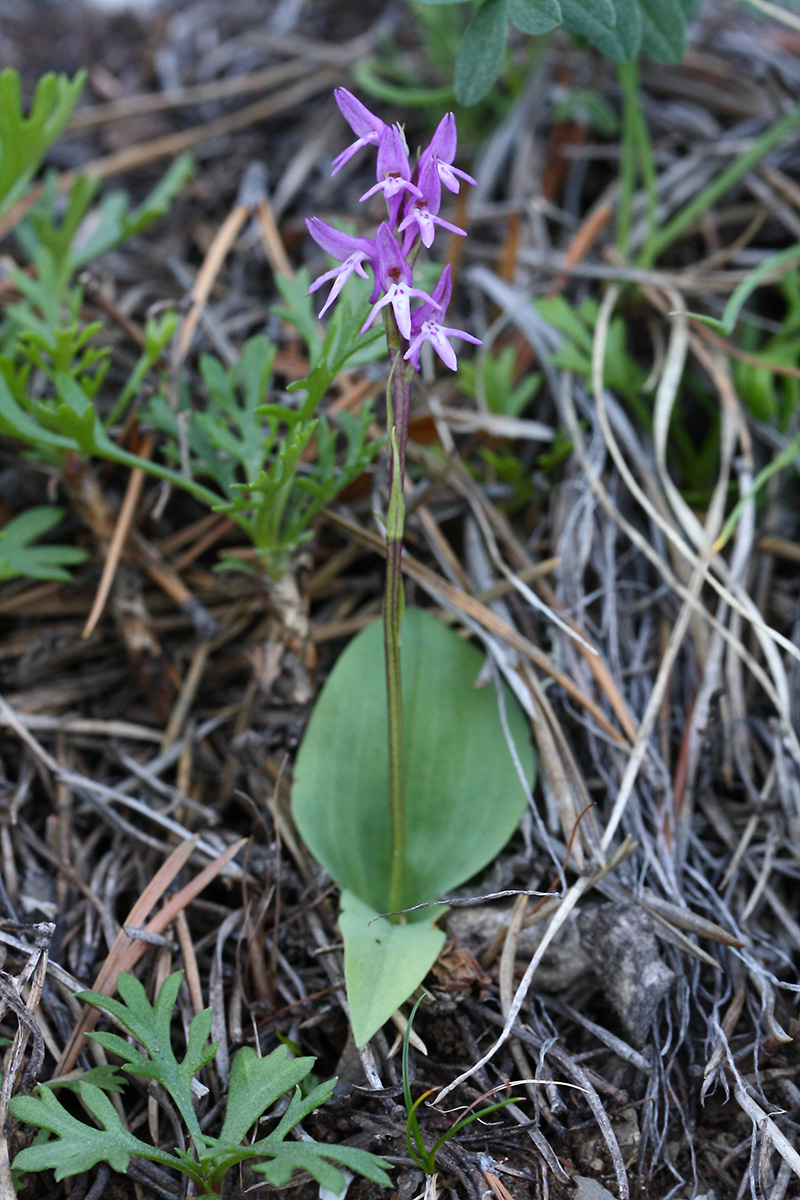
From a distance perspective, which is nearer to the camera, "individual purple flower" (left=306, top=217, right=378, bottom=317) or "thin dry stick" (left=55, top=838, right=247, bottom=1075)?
"individual purple flower" (left=306, top=217, right=378, bottom=317)

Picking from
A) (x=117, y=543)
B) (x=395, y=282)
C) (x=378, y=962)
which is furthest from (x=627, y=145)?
(x=378, y=962)

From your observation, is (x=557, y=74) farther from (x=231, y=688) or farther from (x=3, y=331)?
(x=231, y=688)

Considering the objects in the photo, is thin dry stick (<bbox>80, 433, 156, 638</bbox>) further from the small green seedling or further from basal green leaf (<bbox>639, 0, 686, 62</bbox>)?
basal green leaf (<bbox>639, 0, 686, 62</bbox>)

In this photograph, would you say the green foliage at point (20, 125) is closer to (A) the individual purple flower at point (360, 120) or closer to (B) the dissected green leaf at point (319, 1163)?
(A) the individual purple flower at point (360, 120)

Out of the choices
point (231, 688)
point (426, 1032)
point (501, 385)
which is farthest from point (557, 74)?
point (426, 1032)

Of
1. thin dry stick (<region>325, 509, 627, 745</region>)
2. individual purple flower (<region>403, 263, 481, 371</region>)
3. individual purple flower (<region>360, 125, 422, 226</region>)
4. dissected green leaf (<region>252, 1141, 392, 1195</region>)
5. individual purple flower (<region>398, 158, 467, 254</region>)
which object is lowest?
dissected green leaf (<region>252, 1141, 392, 1195</region>)

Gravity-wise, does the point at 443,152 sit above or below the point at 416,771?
above

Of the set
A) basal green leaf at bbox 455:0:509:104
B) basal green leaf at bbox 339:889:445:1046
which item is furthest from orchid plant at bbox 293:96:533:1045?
basal green leaf at bbox 455:0:509:104

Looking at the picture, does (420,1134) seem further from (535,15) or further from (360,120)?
(535,15)
